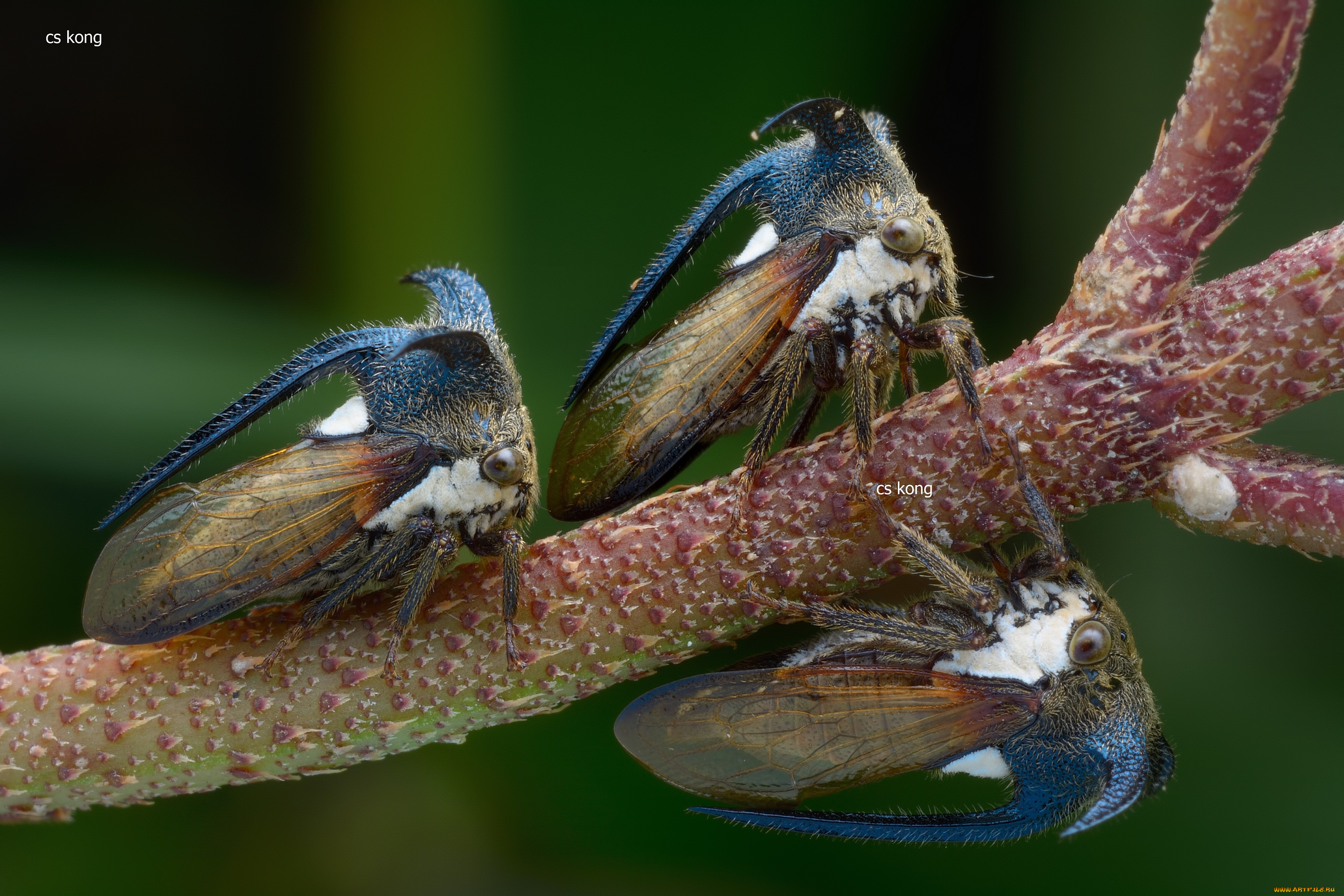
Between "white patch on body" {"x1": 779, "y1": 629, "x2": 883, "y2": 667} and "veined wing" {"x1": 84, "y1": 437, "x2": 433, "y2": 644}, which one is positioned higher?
"veined wing" {"x1": 84, "y1": 437, "x2": 433, "y2": 644}

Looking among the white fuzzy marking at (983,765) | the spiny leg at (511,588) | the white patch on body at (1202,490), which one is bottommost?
the white fuzzy marking at (983,765)

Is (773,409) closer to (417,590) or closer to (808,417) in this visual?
(808,417)

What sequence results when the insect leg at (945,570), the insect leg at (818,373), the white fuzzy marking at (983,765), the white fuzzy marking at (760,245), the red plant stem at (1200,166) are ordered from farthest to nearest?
the white fuzzy marking at (760,245)
the insect leg at (818,373)
the white fuzzy marking at (983,765)
the insect leg at (945,570)
the red plant stem at (1200,166)

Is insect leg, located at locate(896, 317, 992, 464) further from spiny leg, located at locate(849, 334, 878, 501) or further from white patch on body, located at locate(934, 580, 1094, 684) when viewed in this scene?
white patch on body, located at locate(934, 580, 1094, 684)

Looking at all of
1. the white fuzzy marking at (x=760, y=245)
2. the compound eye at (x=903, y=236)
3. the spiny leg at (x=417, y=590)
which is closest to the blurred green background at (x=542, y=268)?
the white fuzzy marking at (x=760, y=245)

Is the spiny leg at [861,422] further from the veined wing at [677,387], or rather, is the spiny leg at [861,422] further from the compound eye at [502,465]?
the compound eye at [502,465]

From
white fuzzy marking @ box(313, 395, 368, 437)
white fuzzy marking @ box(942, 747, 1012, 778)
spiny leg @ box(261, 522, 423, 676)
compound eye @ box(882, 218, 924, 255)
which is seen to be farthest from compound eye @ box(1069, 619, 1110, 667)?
white fuzzy marking @ box(313, 395, 368, 437)

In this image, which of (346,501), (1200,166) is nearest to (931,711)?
(1200,166)
